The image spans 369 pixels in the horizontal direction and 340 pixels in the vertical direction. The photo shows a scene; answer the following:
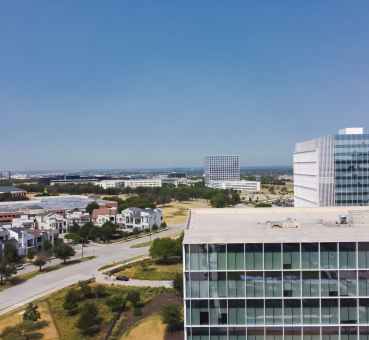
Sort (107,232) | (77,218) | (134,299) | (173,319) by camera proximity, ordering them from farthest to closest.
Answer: (77,218), (107,232), (134,299), (173,319)

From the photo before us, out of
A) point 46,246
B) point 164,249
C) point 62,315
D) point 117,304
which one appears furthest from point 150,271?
point 46,246

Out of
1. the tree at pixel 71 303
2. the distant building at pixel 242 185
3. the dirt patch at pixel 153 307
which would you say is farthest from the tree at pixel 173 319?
the distant building at pixel 242 185

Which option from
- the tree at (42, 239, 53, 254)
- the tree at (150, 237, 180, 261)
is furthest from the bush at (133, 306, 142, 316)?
the tree at (42, 239, 53, 254)

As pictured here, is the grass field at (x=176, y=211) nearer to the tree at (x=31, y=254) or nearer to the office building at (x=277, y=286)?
the tree at (x=31, y=254)

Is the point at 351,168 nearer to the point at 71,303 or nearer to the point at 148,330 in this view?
the point at 148,330

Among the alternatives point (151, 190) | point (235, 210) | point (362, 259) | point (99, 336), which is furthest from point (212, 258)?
point (151, 190)

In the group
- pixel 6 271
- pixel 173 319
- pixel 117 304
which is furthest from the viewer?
pixel 6 271
